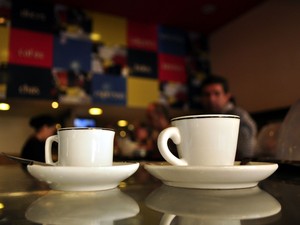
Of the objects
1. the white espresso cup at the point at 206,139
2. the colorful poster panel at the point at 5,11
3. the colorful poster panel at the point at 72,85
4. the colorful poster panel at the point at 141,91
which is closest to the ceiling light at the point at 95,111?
the colorful poster panel at the point at 72,85

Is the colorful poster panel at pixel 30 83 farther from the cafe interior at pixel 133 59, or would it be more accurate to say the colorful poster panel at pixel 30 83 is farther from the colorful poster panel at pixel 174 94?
the colorful poster panel at pixel 174 94

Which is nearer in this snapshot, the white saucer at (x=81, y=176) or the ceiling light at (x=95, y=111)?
the white saucer at (x=81, y=176)

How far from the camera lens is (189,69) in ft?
10.0

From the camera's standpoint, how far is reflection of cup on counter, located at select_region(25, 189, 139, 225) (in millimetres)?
241

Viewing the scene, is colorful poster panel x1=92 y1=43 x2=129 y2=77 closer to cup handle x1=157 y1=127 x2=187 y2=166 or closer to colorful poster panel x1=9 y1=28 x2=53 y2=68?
colorful poster panel x1=9 y1=28 x2=53 y2=68

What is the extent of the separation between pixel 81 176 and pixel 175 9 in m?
2.43

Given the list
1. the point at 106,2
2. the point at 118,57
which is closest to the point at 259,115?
the point at 118,57

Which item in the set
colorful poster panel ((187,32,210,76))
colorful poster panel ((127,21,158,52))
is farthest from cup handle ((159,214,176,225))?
colorful poster panel ((187,32,210,76))

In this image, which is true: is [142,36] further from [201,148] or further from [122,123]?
[201,148]

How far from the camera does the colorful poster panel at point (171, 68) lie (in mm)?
2883

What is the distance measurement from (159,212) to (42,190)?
203 millimetres

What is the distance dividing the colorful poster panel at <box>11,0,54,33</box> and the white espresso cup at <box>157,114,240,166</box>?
2.30 meters

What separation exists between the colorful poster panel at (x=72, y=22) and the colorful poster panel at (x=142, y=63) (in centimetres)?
44

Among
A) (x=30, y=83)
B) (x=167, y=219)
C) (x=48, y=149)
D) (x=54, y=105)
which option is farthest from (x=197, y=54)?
(x=167, y=219)
